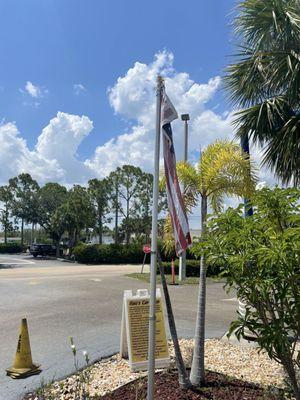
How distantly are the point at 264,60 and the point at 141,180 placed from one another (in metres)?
32.4

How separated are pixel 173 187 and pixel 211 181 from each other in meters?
1.16

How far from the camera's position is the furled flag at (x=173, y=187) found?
346 cm

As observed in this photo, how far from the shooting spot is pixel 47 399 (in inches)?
159

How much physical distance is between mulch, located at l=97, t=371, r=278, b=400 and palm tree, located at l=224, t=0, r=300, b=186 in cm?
522

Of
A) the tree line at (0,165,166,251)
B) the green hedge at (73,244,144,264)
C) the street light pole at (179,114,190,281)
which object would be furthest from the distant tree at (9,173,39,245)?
the street light pole at (179,114,190,281)

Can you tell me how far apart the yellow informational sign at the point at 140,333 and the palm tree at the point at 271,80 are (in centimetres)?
458

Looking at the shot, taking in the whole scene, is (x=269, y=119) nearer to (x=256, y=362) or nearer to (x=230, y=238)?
(x=256, y=362)

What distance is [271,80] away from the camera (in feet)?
25.5

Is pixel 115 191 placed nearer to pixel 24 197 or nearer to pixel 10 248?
pixel 24 197

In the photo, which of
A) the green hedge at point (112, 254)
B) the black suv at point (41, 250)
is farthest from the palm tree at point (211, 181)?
the black suv at point (41, 250)

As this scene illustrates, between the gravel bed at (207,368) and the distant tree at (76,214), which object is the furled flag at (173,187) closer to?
the gravel bed at (207,368)

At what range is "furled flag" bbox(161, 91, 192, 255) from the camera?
3461mm

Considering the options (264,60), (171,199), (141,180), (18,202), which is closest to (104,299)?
(264,60)

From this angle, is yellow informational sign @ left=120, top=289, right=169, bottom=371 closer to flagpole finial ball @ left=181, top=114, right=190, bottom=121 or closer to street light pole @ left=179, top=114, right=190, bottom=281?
street light pole @ left=179, top=114, right=190, bottom=281
